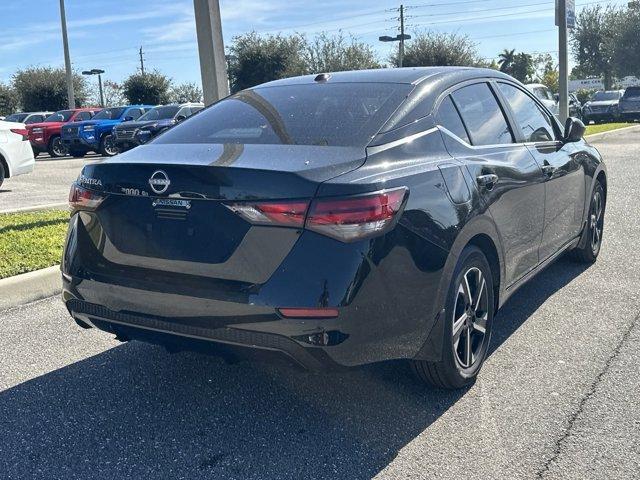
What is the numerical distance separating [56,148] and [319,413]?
71.9 feet

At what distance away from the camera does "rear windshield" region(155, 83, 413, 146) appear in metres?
3.33

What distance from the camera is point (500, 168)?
386 cm

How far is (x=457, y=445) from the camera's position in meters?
3.04

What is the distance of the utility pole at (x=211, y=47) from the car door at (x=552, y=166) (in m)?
3.58

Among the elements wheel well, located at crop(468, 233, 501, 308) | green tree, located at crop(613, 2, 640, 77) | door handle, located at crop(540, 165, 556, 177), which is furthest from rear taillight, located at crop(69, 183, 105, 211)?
green tree, located at crop(613, 2, 640, 77)

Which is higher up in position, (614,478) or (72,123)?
(72,123)

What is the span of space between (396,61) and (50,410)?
45.3 metres

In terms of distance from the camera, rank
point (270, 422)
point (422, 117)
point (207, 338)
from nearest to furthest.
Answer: point (207, 338), point (270, 422), point (422, 117)

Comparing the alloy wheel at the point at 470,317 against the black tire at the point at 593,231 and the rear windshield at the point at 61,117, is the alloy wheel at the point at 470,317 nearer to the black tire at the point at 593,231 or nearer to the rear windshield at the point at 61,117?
the black tire at the point at 593,231

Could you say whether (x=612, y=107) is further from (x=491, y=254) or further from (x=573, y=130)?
(x=491, y=254)

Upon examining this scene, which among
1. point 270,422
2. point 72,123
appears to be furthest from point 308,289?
point 72,123

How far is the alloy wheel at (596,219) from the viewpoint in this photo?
5.85 metres

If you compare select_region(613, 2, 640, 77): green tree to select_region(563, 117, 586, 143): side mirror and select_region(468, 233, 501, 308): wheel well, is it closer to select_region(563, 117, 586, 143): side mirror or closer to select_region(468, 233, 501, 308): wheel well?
select_region(563, 117, 586, 143): side mirror

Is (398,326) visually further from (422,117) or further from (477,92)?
(477,92)
